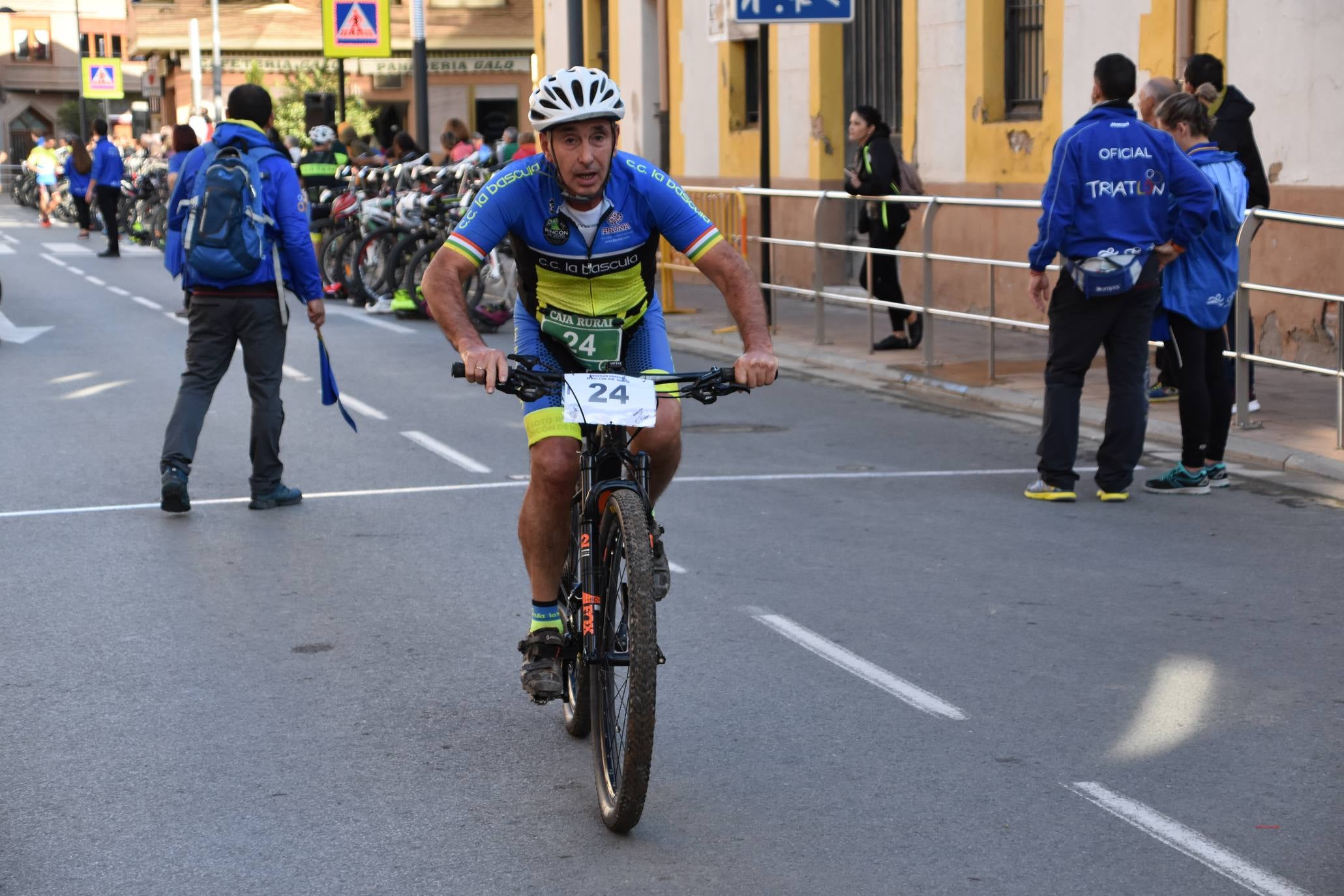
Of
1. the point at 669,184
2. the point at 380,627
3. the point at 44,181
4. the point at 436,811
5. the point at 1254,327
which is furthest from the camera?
the point at 44,181

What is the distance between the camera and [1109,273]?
8867 mm

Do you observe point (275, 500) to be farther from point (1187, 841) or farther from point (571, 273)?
point (1187, 841)

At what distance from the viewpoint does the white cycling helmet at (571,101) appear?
479 cm

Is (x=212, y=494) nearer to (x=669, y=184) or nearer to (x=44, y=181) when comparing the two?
(x=669, y=184)

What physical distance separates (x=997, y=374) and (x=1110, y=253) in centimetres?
498

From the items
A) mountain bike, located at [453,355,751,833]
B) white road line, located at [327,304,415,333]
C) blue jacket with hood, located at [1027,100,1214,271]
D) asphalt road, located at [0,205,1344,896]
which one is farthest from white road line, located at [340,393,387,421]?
mountain bike, located at [453,355,751,833]

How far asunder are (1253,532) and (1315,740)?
3194mm

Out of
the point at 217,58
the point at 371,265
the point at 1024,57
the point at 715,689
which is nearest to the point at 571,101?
the point at 715,689

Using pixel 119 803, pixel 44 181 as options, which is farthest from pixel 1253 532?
pixel 44 181

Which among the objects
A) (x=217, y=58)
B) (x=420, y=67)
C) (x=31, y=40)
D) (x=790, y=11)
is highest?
(x=31, y=40)

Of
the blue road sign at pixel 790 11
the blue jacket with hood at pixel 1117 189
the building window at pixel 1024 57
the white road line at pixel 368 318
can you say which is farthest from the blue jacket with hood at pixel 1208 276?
the white road line at pixel 368 318

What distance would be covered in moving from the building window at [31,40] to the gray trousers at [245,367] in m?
91.5

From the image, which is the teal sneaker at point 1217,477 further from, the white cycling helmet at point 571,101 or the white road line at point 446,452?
the white cycling helmet at point 571,101

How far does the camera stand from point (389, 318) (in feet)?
64.7
